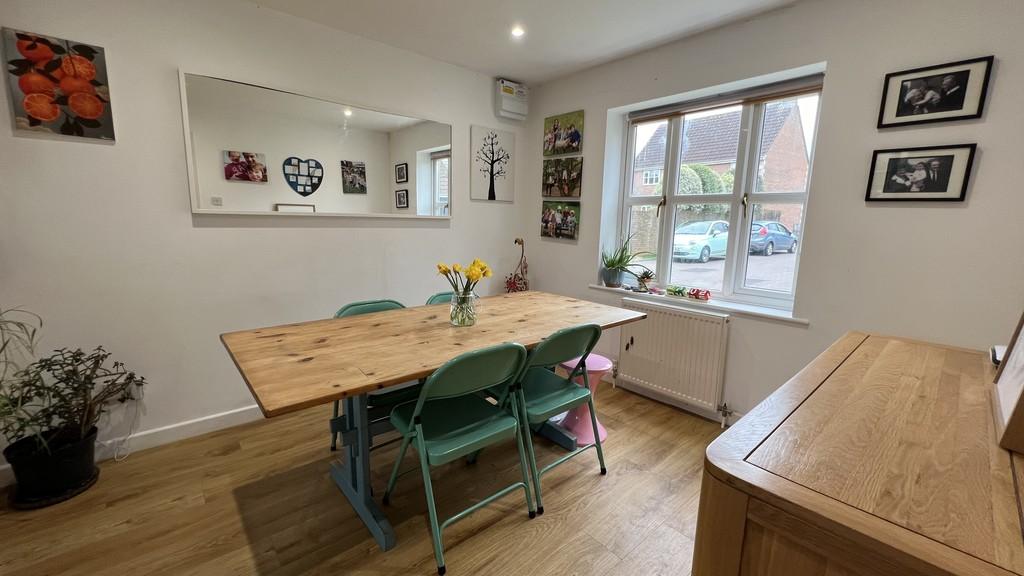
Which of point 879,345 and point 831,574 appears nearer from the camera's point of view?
point 831,574

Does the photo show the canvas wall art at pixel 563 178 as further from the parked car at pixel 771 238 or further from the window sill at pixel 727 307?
the parked car at pixel 771 238

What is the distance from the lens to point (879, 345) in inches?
50.9

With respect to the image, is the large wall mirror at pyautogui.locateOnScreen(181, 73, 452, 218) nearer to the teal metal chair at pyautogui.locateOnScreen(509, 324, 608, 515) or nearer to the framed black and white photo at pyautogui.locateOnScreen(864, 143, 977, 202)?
the teal metal chair at pyautogui.locateOnScreen(509, 324, 608, 515)

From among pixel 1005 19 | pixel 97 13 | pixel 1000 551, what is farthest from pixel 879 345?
pixel 97 13

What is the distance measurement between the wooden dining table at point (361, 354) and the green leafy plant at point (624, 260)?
37.6 inches

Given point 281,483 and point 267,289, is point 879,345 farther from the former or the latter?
point 267,289

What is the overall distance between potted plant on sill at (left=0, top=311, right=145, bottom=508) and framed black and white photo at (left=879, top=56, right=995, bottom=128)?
13.3ft

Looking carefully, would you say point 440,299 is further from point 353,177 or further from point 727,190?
point 727,190

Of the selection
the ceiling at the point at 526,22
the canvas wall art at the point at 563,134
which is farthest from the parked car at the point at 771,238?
the canvas wall art at the point at 563,134

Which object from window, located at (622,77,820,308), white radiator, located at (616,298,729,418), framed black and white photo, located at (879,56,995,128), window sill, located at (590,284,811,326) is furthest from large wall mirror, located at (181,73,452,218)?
framed black and white photo, located at (879,56,995,128)

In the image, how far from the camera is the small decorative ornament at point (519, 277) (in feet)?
12.3

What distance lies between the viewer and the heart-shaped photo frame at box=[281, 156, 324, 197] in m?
2.52

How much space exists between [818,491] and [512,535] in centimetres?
137

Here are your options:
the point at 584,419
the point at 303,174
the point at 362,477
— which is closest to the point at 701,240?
the point at 584,419
